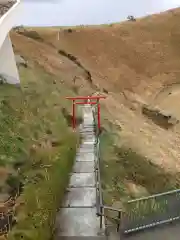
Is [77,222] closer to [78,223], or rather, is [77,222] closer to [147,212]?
[78,223]

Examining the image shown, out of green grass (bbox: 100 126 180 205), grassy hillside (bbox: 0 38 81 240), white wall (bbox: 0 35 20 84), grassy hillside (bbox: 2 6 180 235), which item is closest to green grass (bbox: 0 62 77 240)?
grassy hillside (bbox: 0 38 81 240)

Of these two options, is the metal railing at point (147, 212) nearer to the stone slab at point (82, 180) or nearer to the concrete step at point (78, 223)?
the concrete step at point (78, 223)

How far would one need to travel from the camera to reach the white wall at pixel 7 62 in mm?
11938

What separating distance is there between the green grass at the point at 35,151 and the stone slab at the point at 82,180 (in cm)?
17

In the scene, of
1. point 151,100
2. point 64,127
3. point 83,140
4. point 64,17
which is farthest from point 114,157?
point 64,17

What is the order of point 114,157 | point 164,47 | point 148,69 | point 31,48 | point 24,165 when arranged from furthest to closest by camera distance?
point 164,47, point 148,69, point 31,48, point 114,157, point 24,165

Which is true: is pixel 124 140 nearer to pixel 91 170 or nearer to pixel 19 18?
pixel 91 170

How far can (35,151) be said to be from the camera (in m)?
9.32

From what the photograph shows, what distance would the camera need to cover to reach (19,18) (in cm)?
1144

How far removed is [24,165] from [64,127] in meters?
3.72

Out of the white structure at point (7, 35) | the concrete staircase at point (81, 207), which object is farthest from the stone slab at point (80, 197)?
the white structure at point (7, 35)

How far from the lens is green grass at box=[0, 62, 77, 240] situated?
6.92 meters

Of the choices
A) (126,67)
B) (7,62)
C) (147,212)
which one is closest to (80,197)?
(147,212)

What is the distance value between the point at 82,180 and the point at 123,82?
1642 centimetres
